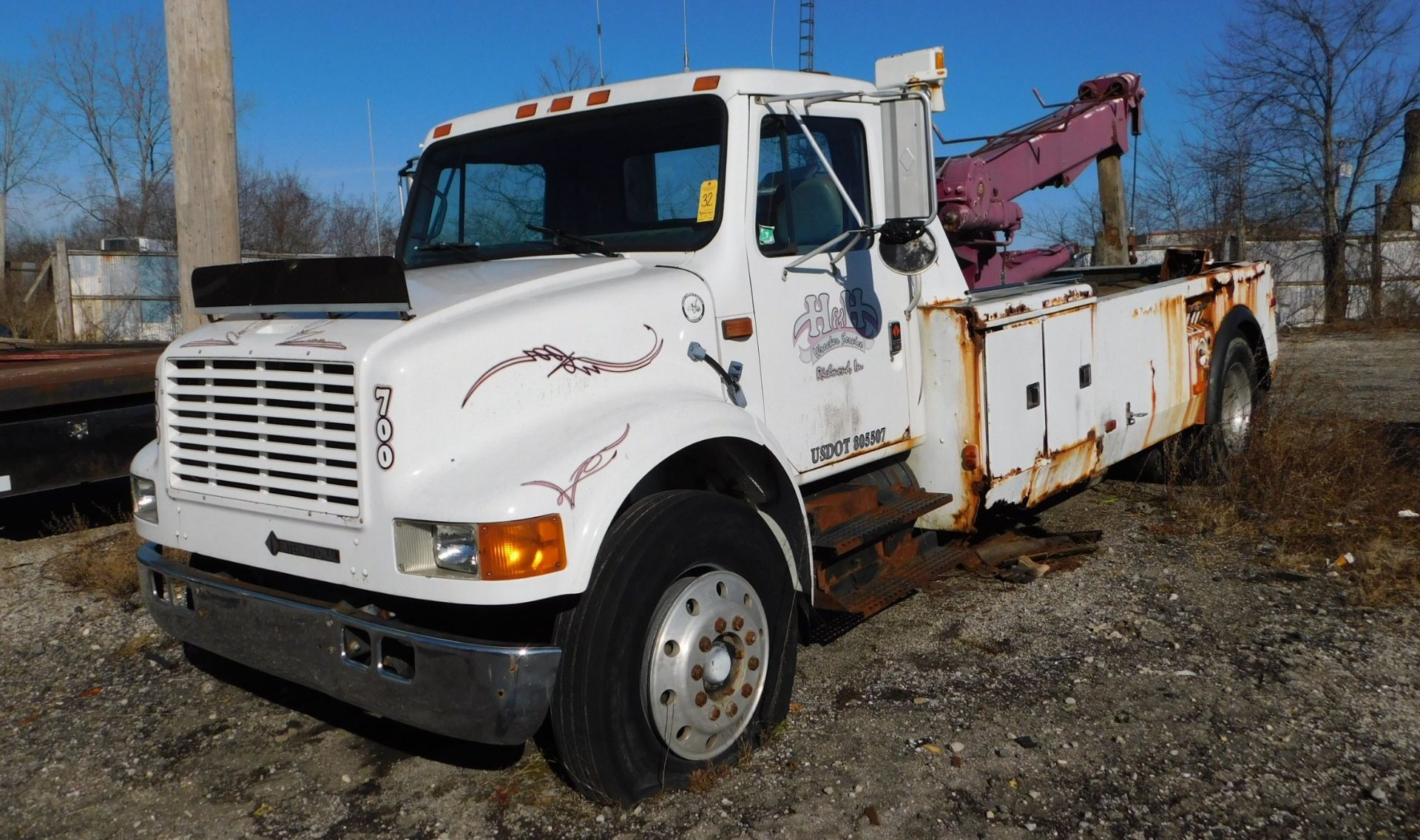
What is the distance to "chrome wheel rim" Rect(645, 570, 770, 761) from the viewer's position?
11.3 ft

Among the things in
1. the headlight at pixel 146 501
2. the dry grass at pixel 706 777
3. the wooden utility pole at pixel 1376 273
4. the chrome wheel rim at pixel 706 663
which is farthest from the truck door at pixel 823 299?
the wooden utility pole at pixel 1376 273

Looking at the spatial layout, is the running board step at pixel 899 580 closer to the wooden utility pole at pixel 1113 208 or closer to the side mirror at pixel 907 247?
the side mirror at pixel 907 247

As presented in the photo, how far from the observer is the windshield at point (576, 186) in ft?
13.8

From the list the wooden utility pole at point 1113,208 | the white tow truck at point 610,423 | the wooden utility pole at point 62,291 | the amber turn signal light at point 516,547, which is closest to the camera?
the amber turn signal light at point 516,547

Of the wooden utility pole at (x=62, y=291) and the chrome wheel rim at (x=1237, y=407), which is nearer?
the chrome wheel rim at (x=1237, y=407)

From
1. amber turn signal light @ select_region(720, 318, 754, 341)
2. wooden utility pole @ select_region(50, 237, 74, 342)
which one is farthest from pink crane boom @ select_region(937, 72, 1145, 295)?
wooden utility pole @ select_region(50, 237, 74, 342)

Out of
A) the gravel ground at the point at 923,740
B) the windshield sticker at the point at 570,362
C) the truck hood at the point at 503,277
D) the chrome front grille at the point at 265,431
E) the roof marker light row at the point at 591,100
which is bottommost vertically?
the gravel ground at the point at 923,740

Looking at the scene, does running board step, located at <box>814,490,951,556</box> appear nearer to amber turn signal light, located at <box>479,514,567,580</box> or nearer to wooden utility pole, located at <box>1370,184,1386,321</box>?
amber turn signal light, located at <box>479,514,567,580</box>

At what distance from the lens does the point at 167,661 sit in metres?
4.98

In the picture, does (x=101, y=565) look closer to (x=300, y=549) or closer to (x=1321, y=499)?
(x=300, y=549)

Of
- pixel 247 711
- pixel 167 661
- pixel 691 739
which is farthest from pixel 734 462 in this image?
pixel 167 661

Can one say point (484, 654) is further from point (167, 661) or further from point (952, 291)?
point (952, 291)

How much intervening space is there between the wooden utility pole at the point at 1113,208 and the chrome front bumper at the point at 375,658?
6.41 meters

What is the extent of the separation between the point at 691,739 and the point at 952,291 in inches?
99.8
